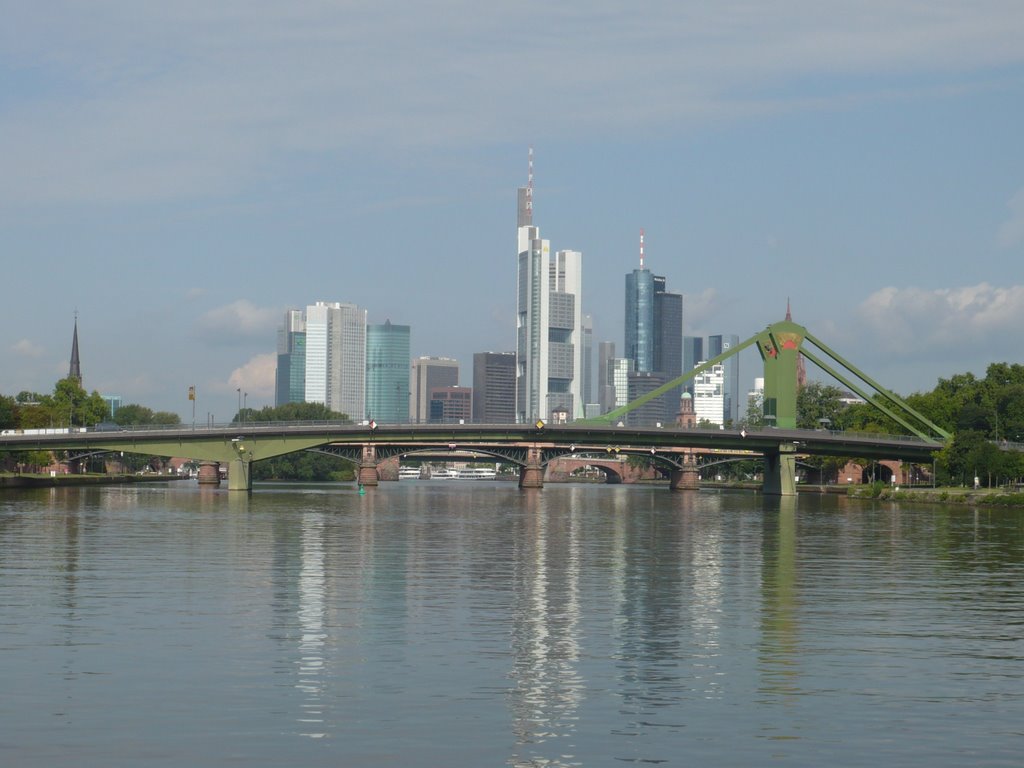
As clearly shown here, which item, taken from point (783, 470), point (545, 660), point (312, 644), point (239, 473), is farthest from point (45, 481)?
point (545, 660)

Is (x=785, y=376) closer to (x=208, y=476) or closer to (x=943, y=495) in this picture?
(x=943, y=495)

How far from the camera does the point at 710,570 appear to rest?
48.1 metres

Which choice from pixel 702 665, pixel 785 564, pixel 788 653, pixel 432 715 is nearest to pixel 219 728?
pixel 432 715

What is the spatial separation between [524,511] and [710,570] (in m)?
62.2

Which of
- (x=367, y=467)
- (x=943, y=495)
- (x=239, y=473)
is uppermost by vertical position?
(x=367, y=467)

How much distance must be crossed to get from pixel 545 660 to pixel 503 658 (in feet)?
2.66

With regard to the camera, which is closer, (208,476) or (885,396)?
(885,396)

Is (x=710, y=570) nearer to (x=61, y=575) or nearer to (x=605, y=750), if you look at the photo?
(x=61, y=575)

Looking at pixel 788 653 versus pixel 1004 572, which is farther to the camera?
pixel 1004 572

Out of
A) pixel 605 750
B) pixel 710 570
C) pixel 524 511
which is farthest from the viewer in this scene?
pixel 524 511

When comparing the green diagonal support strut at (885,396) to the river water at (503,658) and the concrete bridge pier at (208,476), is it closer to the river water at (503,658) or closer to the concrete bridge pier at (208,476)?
the concrete bridge pier at (208,476)

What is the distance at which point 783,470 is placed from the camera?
508 feet

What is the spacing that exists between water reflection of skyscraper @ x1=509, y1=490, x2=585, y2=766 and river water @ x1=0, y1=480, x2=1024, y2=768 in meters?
0.09

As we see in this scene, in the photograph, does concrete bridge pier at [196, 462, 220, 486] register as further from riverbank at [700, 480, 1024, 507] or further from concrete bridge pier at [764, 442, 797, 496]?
riverbank at [700, 480, 1024, 507]
